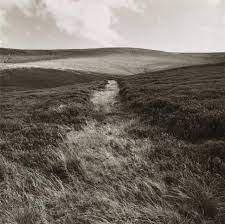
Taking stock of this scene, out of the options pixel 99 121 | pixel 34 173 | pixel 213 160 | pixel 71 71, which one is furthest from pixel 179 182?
pixel 71 71

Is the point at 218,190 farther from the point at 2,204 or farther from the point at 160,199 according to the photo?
the point at 2,204

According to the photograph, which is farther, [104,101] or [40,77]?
[40,77]

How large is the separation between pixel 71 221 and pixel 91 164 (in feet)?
8.51

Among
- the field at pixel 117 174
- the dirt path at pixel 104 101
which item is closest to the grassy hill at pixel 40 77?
the dirt path at pixel 104 101

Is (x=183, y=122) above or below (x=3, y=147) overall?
above

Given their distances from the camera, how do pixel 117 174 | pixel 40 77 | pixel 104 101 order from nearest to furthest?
pixel 117 174
pixel 104 101
pixel 40 77

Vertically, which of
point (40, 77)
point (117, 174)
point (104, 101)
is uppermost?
point (40, 77)

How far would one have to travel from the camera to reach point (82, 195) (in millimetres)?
5527

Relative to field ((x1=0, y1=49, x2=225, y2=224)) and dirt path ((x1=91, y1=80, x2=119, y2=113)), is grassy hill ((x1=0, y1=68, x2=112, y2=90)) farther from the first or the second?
field ((x1=0, y1=49, x2=225, y2=224))

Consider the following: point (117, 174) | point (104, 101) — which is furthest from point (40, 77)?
point (117, 174)

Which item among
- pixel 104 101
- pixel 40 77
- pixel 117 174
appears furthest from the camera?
pixel 40 77

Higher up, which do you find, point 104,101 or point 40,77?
point 40,77

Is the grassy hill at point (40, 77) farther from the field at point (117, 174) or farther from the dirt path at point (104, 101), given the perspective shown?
the field at point (117, 174)

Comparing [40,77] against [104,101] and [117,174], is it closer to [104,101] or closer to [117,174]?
[104,101]
